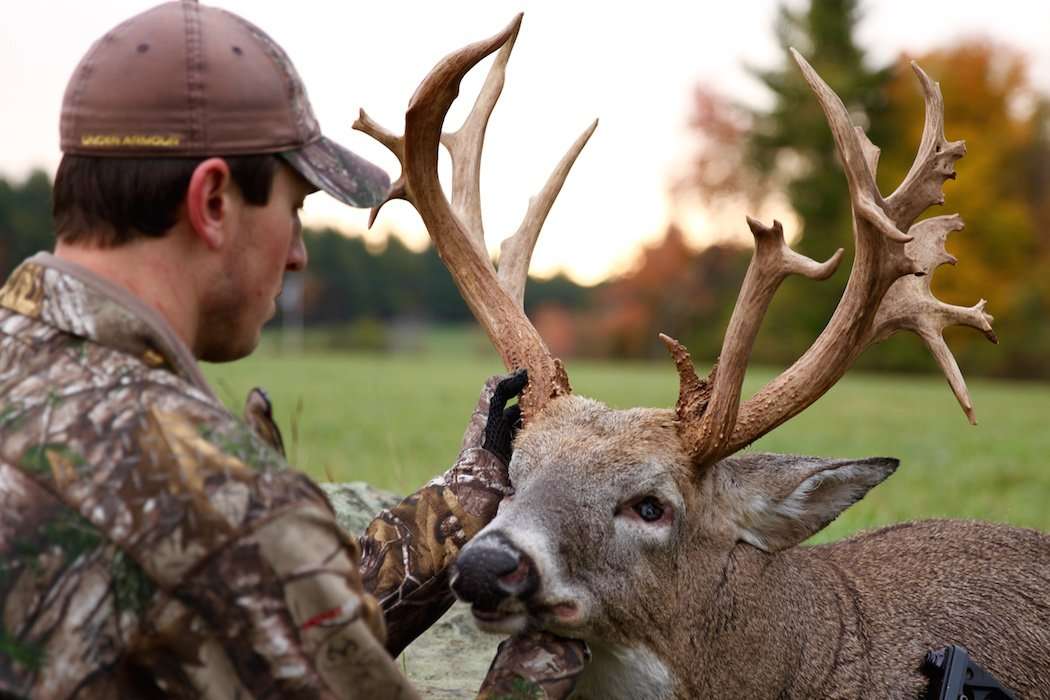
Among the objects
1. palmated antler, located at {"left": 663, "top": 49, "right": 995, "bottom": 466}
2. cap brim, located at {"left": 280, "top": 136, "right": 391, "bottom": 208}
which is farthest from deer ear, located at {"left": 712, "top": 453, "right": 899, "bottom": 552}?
cap brim, located at {"left": 280, "top": 136, "right": 391, "bottom": 208}

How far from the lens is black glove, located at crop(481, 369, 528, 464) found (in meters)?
4.21

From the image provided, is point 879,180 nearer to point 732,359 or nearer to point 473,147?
point 473,147

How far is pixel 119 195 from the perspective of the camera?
2.63m

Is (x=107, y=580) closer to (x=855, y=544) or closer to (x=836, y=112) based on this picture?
(x=836, y=112)

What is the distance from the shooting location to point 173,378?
2518 mm

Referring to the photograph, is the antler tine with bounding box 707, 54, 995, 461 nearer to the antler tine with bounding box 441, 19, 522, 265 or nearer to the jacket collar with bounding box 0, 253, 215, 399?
the antler tine with bounding box 441, 19, 522, 265

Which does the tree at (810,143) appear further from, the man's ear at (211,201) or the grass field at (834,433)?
the man's ear at (211,201)

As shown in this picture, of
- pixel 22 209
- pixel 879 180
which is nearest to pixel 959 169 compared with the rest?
pixel 879 180

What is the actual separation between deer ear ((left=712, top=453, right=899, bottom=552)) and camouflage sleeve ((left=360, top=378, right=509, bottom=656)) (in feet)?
2.66

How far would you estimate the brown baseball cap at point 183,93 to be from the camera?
2.63 metres

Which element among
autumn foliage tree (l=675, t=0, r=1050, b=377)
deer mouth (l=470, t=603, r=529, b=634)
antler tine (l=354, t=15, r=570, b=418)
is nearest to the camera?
deer mouth (l=470, t=603, r=529, b=634)

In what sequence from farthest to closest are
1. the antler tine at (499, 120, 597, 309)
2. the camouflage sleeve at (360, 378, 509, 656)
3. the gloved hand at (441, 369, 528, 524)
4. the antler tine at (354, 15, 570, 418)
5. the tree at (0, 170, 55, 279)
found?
the tree at (0, 170, 55, 279)
the antler tine at (499, 120, 597, 309)
the antler tine at (354, 15, 570, 418)
the gloved hand at (441, 369, 528, 524)
the camouflage sleeve at (360, 378, 509, 656)

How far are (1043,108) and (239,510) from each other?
54351 mm

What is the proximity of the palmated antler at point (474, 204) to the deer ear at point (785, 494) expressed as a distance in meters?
0.72
